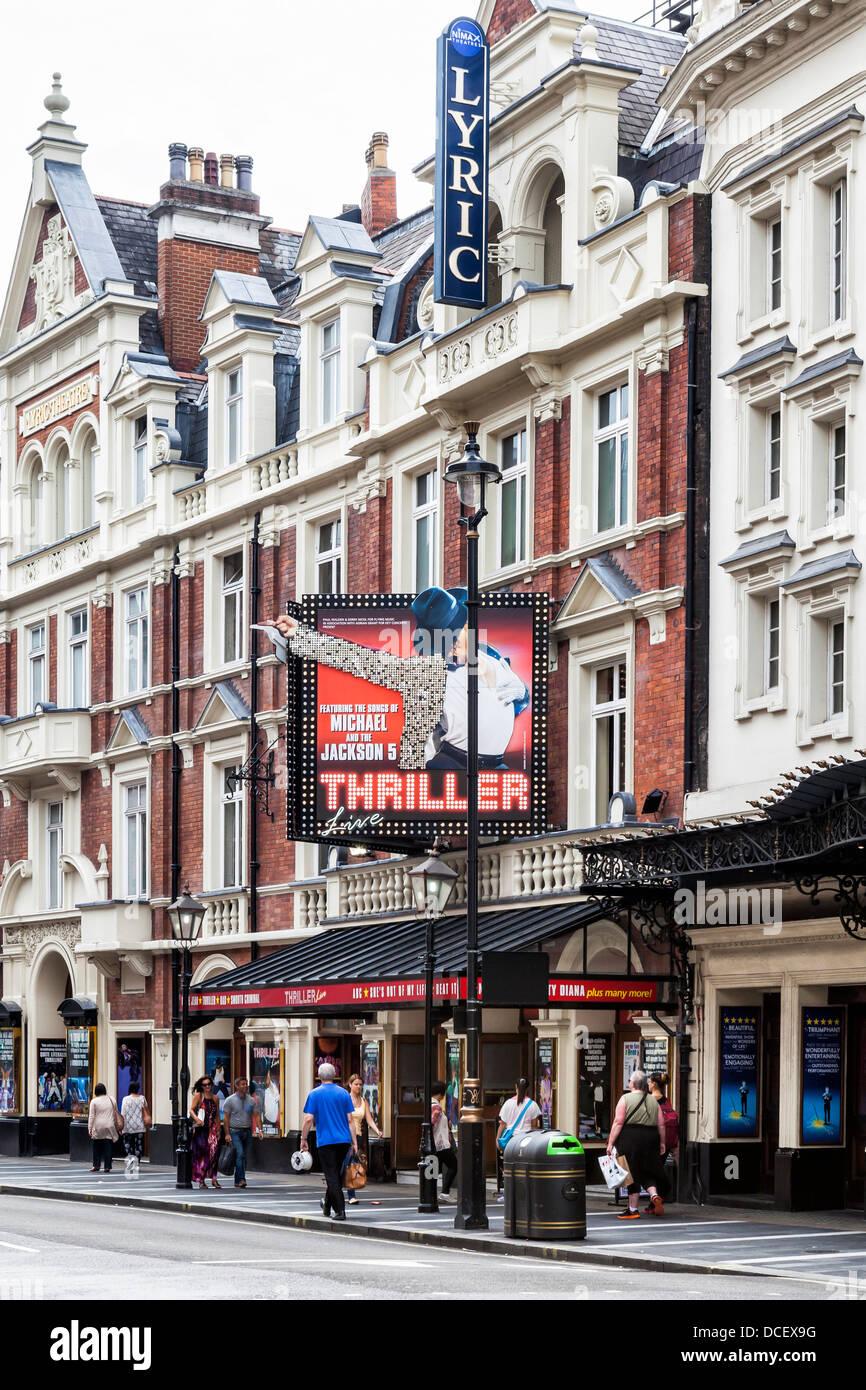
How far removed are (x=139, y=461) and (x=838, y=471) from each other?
19.6 metres

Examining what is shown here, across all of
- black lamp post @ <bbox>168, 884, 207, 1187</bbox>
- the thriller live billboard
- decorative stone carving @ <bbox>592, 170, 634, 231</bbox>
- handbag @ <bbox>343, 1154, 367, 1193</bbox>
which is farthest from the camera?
black lamp post @ <bbox>168, 884, 207, 1187</bbox>

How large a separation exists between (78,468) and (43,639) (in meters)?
3.61

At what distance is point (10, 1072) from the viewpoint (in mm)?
43844

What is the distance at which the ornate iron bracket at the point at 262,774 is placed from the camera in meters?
35.2

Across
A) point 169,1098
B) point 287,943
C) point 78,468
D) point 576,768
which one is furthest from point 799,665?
point 78,468

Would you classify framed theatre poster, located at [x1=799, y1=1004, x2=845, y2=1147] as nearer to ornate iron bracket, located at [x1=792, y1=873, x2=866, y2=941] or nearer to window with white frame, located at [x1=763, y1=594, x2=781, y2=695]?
ornate iron bracket, located at [x1=792, y1=873, x2=866, y2=941]

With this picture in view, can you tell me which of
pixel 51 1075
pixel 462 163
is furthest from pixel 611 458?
pixel 51 1075

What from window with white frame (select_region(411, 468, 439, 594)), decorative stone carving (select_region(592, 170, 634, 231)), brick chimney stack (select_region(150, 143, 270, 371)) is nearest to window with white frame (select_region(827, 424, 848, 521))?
decorative stone carving (select_region(592, 170, 634, 231))

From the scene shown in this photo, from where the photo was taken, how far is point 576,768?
28016 millimetres

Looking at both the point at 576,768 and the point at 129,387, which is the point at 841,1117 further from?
the point at 129,387

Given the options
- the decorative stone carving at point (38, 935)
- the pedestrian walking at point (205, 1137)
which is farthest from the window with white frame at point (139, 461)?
the pedestrian walking at point (205, 1137)

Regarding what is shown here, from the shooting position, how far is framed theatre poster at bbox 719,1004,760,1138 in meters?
25.1

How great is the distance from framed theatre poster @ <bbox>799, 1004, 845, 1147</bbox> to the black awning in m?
2.76

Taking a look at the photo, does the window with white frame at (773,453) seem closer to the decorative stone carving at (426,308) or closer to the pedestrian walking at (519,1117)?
the pedestrian walking at (519,1117)
